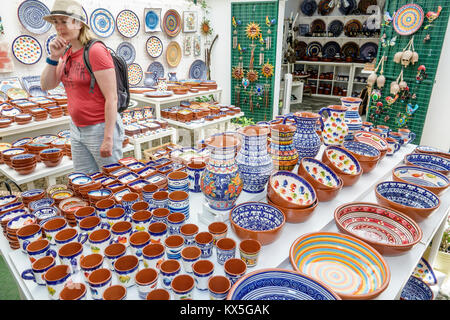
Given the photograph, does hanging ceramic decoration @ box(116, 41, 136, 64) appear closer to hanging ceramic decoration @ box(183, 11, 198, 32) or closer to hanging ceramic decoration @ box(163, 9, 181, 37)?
hanging ceramic decoration @ box(163, 9, 181, 37)

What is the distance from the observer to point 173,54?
191 inches

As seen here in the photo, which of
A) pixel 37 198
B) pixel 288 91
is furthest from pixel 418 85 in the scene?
pixel 37 198

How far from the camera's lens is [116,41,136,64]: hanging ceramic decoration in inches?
161

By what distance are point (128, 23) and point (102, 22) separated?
1.25 ft

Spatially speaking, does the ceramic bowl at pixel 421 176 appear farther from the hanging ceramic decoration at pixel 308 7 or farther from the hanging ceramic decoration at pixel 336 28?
the hanging ceramic decoration at pixel 308 7

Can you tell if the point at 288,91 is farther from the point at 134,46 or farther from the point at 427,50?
the point at 134,46

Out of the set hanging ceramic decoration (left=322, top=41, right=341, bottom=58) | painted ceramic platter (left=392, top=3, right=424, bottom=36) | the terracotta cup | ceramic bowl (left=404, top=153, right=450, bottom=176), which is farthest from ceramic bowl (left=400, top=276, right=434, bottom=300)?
hanging ceramic decoration (left=322, top=41, right=341, bottom=58)

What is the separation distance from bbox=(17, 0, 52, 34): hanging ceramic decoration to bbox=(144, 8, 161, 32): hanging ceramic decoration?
136 centimetres

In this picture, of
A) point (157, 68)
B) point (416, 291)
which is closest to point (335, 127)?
point (416, 291)

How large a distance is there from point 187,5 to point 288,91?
232cm

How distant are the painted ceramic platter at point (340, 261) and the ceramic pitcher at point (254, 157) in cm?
33

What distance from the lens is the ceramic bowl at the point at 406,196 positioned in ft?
Result: 4.37

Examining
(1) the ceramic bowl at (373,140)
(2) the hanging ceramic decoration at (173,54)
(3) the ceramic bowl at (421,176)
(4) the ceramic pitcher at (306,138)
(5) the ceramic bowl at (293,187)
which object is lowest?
(3) the ceramic bowl at (421,176)

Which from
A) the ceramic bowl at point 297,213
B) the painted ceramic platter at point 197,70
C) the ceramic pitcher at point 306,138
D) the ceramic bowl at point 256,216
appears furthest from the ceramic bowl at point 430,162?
the painted ceramic platter at point 197,70
